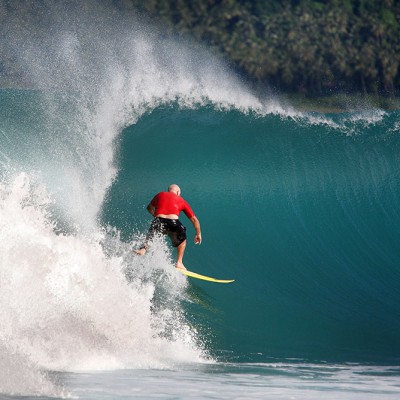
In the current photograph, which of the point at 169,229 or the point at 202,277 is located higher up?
the point at 169,229

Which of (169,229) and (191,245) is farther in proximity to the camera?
(191,245)

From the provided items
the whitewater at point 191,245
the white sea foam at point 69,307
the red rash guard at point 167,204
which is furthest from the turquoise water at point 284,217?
the red rash guard at point 167,204

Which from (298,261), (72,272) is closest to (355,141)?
(298,261)

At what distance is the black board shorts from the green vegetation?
40528 millimetres

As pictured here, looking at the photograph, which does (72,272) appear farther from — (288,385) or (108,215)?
A: (108,215)

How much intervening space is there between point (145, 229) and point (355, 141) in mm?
5696

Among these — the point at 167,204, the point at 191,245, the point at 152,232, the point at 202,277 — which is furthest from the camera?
the point at 191,245

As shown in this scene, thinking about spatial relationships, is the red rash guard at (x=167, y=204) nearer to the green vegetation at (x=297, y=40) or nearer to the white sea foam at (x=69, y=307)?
the white sea foam at (x=69, y=307)

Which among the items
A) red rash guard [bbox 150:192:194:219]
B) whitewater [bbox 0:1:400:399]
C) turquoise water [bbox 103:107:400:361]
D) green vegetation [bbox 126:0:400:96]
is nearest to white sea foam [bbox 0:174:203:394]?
whitewater [bbox 0:1:400:399]

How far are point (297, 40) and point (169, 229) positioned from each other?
44.3 meters

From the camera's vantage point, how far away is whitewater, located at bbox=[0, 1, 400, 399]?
7.27m

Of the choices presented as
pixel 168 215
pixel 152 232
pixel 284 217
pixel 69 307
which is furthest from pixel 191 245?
pixel 69 307

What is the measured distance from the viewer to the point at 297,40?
171 feet

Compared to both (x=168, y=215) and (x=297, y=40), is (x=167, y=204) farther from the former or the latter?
(x=297, y=40)
